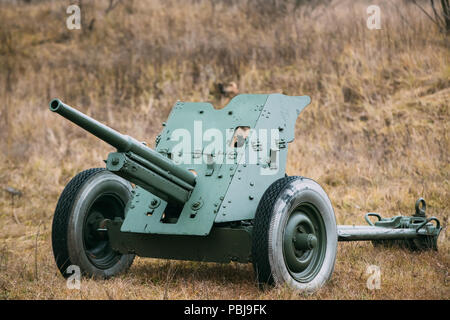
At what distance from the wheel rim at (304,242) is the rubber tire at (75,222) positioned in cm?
162

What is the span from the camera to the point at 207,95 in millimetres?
11680

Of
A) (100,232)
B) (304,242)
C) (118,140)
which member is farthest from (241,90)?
(118,140)

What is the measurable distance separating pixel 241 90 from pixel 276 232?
758 cm

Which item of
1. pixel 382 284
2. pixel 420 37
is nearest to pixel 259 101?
pixel 382 284

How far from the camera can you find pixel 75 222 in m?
4.86

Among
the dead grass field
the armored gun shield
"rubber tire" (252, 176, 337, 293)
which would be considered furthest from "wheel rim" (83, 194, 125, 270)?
"rubber tire" (252, 176, 337, 293)

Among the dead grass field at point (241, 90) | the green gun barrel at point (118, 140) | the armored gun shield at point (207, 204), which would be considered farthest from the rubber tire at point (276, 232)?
the green gun barrel at point (118, 140)

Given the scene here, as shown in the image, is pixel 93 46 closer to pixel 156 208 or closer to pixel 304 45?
pixel 304 45

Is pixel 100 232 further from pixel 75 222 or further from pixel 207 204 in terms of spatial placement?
pixel 207 204

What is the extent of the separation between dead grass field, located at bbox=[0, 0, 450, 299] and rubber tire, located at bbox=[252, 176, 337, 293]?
343 mm

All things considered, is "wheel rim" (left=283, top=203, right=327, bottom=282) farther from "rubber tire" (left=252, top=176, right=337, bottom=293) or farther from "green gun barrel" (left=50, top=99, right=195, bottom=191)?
"green gun barrel" (left=50, top=99, right=195, bottom=191)

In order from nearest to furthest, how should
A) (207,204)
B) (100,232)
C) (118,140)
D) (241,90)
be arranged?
(118,140)
(207,204)
(100,232)
(241,90)

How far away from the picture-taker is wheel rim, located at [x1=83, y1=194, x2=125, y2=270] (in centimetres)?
512

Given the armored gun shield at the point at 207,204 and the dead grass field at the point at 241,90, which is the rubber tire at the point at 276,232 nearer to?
the armored gun shield at the point at 207,204
